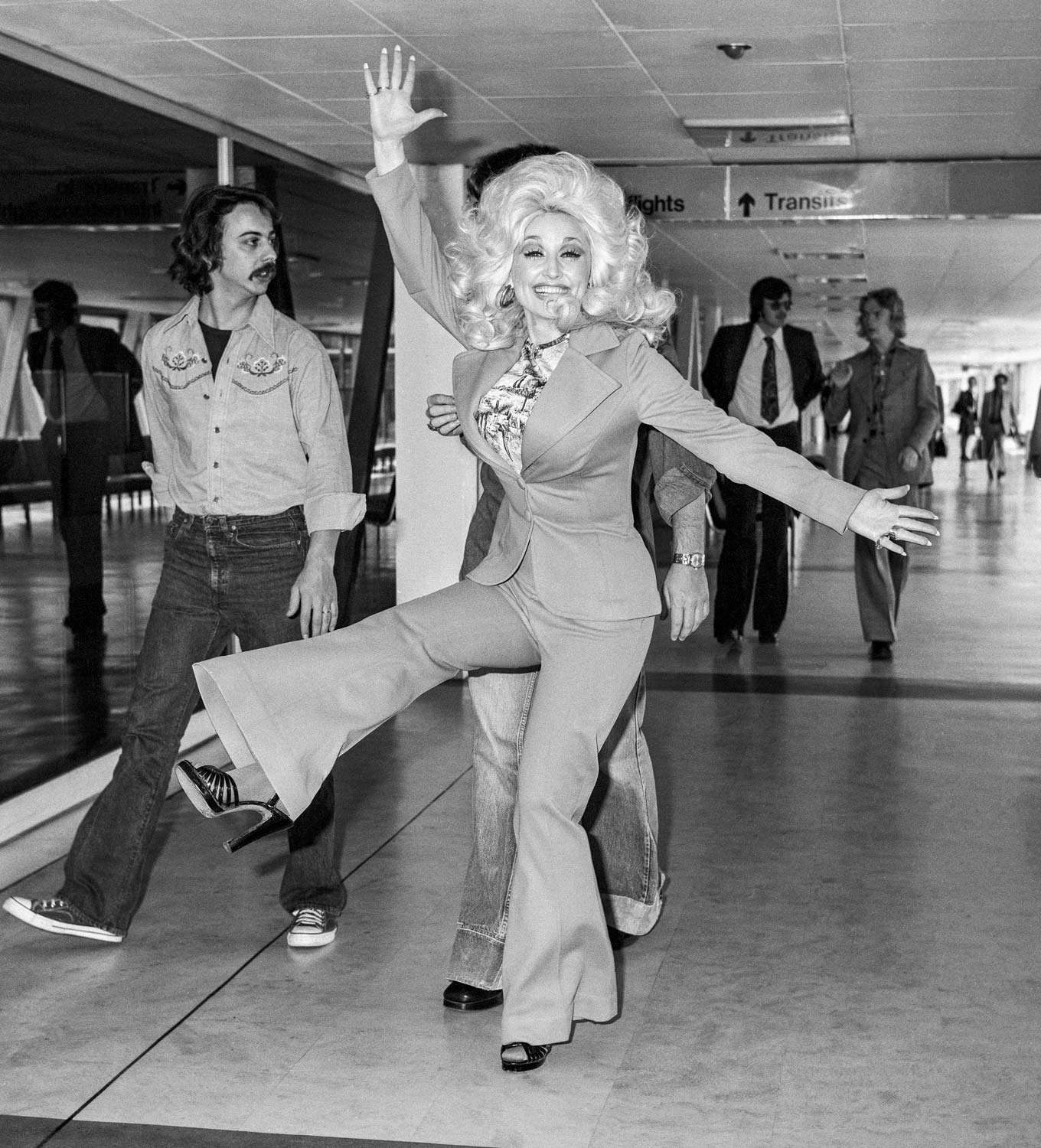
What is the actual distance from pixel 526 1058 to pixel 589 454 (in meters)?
1.16

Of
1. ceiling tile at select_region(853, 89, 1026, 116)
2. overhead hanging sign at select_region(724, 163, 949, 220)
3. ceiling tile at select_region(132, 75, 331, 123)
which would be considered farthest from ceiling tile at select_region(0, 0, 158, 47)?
overhead hanging sign at select_region(724, 163, 949, 220)

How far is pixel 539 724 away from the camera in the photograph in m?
3.17

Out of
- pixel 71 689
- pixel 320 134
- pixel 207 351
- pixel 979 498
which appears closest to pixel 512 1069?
pixel 207 351

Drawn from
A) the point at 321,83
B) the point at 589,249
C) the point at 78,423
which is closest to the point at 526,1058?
the point at 589,249

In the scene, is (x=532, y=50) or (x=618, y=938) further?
(x=532, y=50)

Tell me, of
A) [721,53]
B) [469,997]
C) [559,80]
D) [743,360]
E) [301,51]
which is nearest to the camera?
[469,997]

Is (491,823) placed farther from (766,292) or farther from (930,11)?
(766,292)

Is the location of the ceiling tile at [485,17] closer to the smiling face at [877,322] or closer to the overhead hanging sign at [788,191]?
the overhead hanging sign at [788,191]

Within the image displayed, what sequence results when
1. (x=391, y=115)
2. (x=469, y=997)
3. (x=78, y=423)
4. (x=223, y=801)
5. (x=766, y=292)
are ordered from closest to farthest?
(x=223, y=801)
(x=391, y=115)
(x=469, y=997)
(x=78, y=423)
(x=766, y=292)

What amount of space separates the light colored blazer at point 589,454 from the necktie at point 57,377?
2.36 metres

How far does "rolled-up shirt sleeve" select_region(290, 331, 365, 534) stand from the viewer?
12.5 ft

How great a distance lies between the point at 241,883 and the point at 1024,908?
2.07 meters

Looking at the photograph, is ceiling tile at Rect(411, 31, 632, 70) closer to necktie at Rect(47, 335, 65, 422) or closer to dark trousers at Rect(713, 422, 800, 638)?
necktie at Rect(47, 335, 65, 422)

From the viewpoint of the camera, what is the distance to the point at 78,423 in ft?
18.4
